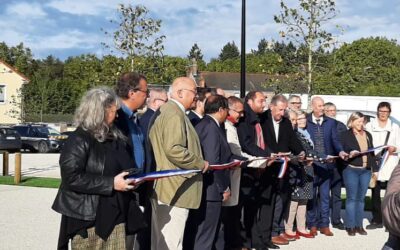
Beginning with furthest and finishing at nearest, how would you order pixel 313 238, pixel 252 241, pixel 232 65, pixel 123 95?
1. pixel 232 65
2. pixel 313 238
3. pixel 252 241
4. pixel 123 95

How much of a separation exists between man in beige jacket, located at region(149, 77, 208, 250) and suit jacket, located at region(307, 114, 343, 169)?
152 inches

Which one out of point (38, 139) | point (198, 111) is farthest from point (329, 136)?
point (38, 139)

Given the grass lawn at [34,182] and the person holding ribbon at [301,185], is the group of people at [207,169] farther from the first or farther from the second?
the grass lawn at [34,182]

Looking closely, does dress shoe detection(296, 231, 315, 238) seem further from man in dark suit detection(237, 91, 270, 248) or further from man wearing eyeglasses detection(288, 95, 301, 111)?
man wearing eyeglasses detection(288, 95, 301, 111)

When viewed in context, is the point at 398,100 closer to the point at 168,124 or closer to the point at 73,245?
the point at 168,124

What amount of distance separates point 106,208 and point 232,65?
110 meters

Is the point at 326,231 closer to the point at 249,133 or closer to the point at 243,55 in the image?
the point at 249,133

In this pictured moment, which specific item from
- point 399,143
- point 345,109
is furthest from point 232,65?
point 399,143

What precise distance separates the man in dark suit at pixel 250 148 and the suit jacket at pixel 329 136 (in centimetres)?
136

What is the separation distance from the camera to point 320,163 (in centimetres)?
945

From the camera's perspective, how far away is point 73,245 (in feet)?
14.6

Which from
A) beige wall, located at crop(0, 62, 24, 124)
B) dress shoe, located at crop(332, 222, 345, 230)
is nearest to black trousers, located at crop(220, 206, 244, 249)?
dress shoe, located at crop(332, 222, 345, 230)

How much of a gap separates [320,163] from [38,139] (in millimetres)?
27674

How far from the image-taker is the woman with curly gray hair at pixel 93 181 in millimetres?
4359
